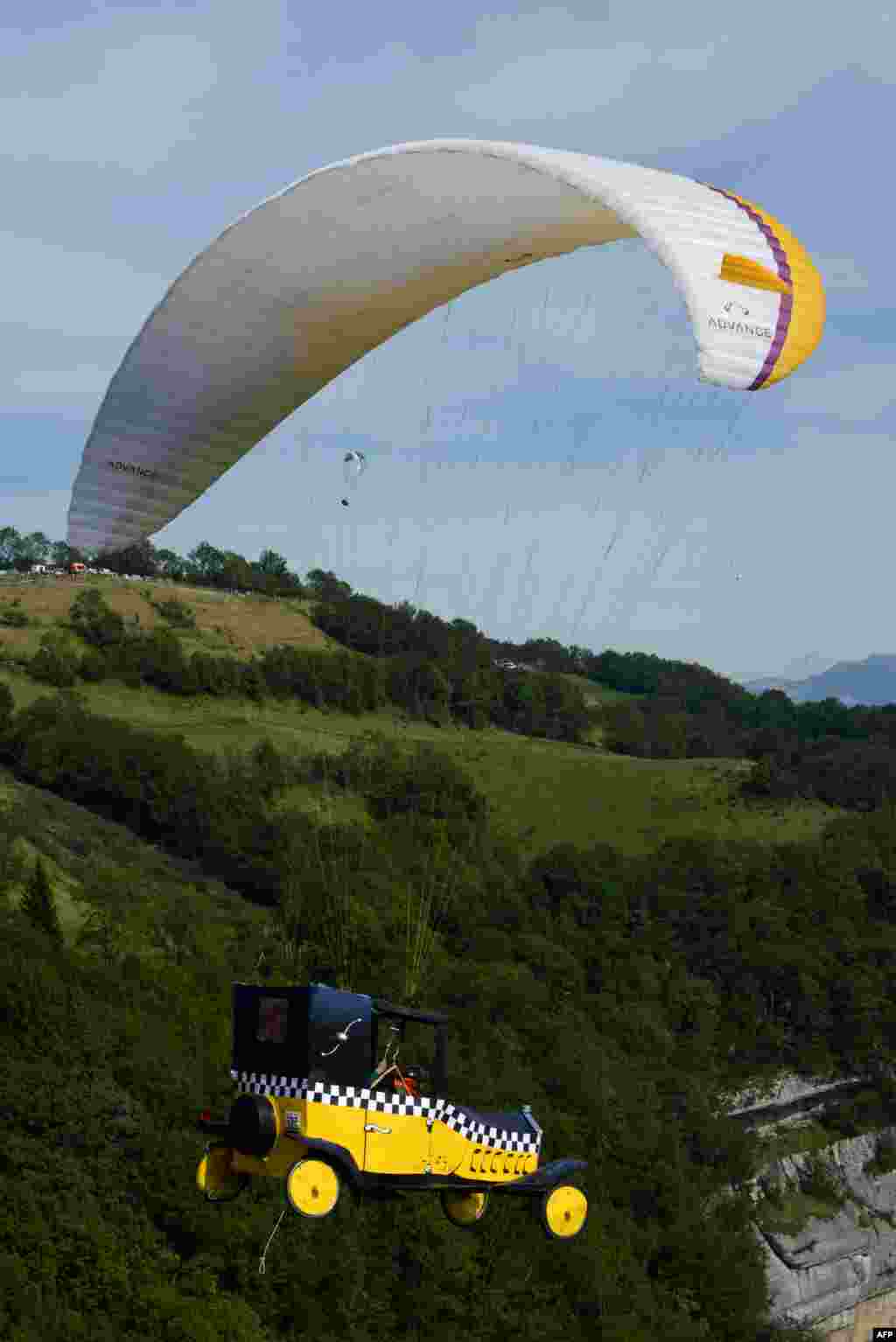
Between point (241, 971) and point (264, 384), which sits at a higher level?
point (264, 384)

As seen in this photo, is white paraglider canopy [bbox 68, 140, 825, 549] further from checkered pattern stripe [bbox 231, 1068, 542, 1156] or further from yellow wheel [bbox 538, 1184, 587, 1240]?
yellow wheel [bbox 538, 1184, 587, 1240]

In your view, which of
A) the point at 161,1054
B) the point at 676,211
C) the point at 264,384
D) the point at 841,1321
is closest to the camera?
the point at 676,211

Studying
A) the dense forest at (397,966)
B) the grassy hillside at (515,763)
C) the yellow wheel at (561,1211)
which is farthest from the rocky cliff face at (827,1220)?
the yellow wheel at (561,1211)

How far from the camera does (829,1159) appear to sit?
56.7 m

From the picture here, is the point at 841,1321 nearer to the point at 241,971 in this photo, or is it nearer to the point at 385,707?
the point at 241,971

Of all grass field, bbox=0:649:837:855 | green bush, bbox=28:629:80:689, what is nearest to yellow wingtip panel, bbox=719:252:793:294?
grass field, bbox=0:649:837:855

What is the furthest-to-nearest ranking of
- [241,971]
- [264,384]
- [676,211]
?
1. [241,971]
2. [264,384]
3. [676,211]

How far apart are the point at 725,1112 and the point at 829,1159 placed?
17.7 feet

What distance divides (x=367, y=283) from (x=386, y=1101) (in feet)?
26.3

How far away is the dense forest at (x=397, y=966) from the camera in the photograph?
97.2 ft

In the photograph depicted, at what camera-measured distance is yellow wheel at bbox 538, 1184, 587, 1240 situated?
15500 millimetres

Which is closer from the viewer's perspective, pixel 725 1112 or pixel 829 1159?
pixel 725 1112

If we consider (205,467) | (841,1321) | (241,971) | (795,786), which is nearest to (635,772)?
(795,786)

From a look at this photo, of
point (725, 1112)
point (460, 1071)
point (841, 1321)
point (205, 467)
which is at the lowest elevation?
point (841, 1321)
